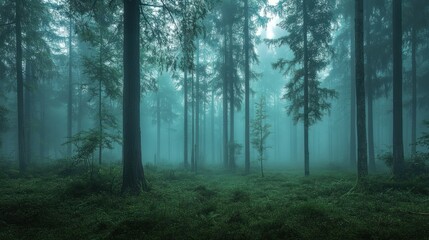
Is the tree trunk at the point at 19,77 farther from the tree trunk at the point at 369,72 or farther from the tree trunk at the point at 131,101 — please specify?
the tree trunk at the point at 369,72

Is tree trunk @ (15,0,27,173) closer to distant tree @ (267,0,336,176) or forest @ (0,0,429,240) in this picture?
forest @ (0,0,429,240)

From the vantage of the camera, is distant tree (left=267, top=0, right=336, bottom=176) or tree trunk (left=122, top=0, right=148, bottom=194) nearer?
tree trunk (left=122, top=0, right=148, bottom=194)

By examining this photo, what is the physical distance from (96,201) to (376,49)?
2089cm

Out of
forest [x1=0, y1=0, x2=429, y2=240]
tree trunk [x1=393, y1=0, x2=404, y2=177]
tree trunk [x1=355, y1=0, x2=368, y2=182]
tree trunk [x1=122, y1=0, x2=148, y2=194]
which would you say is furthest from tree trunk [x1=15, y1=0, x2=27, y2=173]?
tree trunk [x1=393, y1=0, x2=404, y2=177]

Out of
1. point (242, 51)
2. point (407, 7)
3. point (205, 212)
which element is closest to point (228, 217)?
point (205, 212)

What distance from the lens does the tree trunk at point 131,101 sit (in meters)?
10.4

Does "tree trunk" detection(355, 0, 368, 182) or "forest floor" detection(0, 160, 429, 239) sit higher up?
"tree trunk" detection(355, 0, 368, 182)

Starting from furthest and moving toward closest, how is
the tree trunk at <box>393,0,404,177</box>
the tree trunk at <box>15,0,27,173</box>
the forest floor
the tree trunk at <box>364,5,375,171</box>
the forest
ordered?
1. the tree trunk at <box>364,5,375,171</box>
2. the tree trunk at <box>15,0,27,173</box>
3. the tree trunk at <box>393,0,404,177</box>
4. the forest
5. the forest floor

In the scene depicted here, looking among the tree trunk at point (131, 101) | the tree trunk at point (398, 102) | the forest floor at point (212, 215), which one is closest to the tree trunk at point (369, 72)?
the tree trunk at point (398, 102)

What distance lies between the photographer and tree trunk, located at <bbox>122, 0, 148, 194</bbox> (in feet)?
34.2

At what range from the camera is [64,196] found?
965 cm

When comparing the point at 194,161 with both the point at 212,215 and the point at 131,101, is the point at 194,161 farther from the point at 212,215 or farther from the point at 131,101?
the point at 212,215

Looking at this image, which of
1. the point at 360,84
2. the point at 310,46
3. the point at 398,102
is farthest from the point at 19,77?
the point at 398,102

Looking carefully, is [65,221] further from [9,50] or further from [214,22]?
[214,22]
